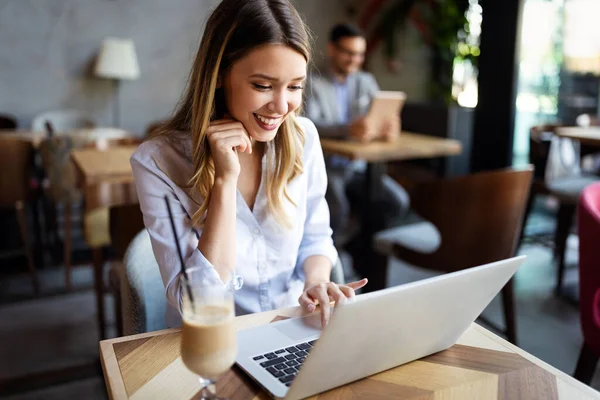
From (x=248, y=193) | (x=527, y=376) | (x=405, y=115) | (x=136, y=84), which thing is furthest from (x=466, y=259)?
(x=136, y=84)

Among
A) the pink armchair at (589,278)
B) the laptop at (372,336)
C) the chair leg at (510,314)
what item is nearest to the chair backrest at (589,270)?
the pink armchair at (589,278)

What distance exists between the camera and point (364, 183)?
319 centimetres

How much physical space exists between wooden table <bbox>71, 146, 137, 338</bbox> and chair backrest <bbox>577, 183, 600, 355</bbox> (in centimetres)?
171

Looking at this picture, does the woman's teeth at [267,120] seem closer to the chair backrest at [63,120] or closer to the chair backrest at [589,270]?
the chair backrest at [589,270]

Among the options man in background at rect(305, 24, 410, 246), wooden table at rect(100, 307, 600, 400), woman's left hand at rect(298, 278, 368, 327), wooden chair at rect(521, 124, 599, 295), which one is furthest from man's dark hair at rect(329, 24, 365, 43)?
wooden table at rect(100, 307, 600, 400)

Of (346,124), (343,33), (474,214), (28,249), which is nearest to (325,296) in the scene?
(474,214)

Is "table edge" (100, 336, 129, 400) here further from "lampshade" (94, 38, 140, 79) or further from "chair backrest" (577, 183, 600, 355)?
"lampshade" (94, 38, 140, 79)

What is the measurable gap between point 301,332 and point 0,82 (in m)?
4.67

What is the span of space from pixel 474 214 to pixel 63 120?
3.72 meters

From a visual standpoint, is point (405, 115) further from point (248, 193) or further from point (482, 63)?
point (248, 193)

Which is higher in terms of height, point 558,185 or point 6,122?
point 6,122

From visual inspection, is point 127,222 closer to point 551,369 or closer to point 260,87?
point 260,87

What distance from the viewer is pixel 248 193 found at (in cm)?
145

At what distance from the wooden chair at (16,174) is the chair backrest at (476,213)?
2.15m
